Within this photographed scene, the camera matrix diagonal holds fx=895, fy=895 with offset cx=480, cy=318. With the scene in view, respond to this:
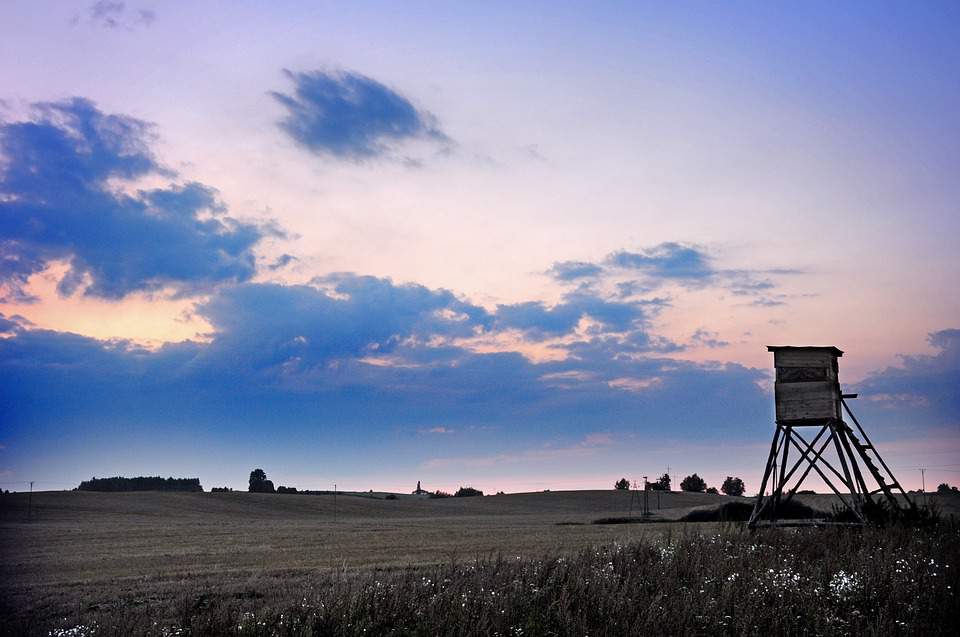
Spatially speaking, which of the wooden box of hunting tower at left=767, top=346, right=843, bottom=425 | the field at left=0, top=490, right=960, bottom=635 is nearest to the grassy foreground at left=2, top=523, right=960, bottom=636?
the field at left=0, top=490, right=960, bottom=635

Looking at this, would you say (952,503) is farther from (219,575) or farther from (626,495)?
(626,495)

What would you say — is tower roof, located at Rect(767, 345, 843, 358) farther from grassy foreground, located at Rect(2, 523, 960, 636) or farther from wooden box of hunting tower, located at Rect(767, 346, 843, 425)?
grassy foreground, located at Rect(2, 523, 960, 636)

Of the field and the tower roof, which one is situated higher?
the tower roof

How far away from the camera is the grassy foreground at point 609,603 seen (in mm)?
11367

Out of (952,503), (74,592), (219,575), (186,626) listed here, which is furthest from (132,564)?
(952,503)

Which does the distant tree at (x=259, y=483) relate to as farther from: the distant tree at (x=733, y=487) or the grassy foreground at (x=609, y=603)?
the grassy foreground at (x=609, y=603)

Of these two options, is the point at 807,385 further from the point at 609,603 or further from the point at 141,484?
the point at 141,484

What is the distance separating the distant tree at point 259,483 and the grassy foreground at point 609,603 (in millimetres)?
98653

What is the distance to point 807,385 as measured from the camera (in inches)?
1194

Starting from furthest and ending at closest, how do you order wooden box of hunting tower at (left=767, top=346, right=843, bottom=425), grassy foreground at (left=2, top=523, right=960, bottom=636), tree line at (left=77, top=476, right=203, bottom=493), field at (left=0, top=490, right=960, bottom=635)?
tree line at (left=77, top=476, right=203, bottom=493), wooden box of hunting tower at (left=767, top=346, right=843, bottom=425), field at (left=0, top=490, right=960, bottom=635), grassy foreground at (left=2, top=523, right=960, bottom=636)

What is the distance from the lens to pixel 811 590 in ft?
44.9

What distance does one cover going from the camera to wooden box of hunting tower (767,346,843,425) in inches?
1184

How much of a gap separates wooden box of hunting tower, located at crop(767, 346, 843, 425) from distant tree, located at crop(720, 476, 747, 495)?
76.4 m

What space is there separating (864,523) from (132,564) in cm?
2190
